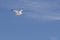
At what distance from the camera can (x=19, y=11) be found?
6.56 meters

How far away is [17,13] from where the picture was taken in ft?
21.2

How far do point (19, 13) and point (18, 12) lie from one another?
0.14 m

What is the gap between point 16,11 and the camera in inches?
257

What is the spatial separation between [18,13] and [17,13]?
81mm

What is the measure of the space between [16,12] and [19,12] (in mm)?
231

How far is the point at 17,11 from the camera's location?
6547 mm

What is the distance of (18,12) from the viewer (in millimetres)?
6480

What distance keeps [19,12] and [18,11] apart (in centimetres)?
14

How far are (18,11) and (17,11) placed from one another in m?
0.07

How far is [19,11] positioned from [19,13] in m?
0.23

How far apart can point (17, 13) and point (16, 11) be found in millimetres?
188

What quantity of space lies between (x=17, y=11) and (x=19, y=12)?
0.20 metres

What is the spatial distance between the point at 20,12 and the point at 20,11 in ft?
0.37

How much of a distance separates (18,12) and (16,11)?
0.18 m
